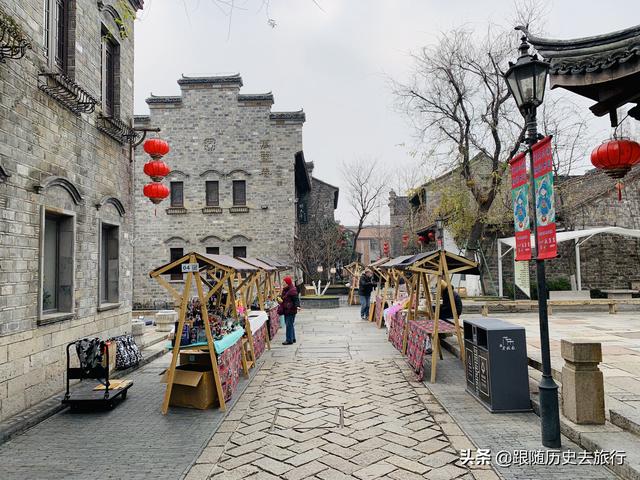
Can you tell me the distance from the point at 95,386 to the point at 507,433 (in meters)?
5.72

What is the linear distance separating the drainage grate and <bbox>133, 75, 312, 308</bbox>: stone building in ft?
61.2

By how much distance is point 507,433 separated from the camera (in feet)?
18.0

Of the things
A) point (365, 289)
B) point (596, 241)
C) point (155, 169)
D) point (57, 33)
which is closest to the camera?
point (57, 33)

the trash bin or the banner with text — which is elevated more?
the banner with text

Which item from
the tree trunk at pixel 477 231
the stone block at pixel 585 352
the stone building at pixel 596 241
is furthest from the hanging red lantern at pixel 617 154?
the stone building at pixel 596 241

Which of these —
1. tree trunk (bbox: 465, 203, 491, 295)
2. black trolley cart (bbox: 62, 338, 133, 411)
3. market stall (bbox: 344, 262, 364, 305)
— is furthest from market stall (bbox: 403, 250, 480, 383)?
market stall (bbox: 344, 262, 364, 305)

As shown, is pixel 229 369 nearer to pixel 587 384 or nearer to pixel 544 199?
pixel 587 384

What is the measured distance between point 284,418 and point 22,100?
5.48 m

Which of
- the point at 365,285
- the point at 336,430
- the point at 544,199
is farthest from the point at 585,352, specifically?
the point at 365,285

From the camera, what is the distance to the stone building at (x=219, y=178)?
25266 millimetres

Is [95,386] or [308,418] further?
[95,386]

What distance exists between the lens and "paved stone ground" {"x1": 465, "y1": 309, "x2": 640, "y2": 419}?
6.09 meters

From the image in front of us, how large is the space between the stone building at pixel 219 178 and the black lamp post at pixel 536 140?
2010 centimetres

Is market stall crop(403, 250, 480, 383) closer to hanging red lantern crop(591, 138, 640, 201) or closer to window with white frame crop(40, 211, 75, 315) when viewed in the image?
hanging red lantern crop(591, 138, 640, 201)
